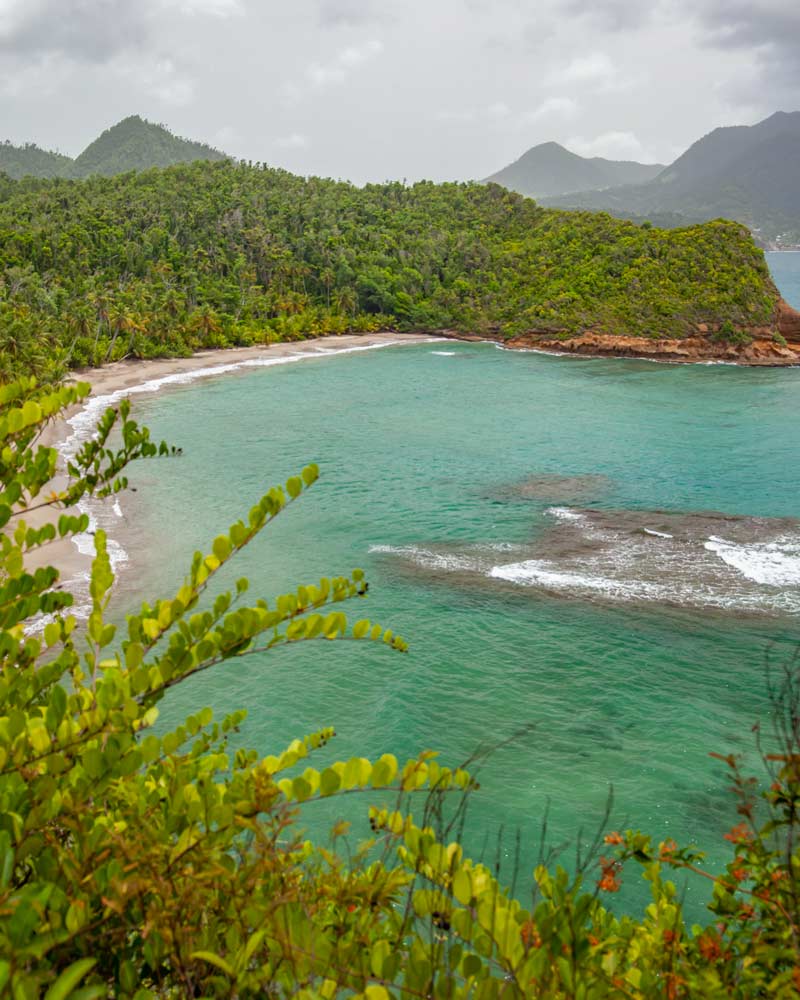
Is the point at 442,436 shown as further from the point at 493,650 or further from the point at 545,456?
the point at 493,650

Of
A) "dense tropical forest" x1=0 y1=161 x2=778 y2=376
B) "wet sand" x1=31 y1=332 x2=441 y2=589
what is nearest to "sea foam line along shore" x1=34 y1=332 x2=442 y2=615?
"wet sand" x1=31 y1=332 x2=441 y2=589

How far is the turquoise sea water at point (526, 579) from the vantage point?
1370 cm

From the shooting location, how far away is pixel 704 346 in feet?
197

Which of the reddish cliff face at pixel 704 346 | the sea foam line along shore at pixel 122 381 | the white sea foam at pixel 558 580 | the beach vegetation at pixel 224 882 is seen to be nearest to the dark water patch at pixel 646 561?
the white sea foam at pixel 558 580

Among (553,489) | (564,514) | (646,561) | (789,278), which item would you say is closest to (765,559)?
(646,561)

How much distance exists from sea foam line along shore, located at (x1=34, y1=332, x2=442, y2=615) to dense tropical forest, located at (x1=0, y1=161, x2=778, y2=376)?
5.74 ft

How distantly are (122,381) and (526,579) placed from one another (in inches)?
1378

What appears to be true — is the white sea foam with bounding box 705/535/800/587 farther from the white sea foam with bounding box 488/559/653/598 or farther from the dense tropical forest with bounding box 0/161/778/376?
the dense tropical forest with bounding box 0/161/778/376

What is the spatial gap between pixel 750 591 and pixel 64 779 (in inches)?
766

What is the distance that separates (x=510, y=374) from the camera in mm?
53562

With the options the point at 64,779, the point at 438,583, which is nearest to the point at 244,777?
the point at 64,779

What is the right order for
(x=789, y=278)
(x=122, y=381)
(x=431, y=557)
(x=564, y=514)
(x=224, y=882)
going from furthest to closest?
(x=789, y=278)
(x=122, y=381)
(x=564, y=514)
(x=431, y=557)
(x=224, y=882)

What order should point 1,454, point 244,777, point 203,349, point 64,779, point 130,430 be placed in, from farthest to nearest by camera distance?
point 203,349
point 130,430
point 1,454
point 244,777
point 64,779

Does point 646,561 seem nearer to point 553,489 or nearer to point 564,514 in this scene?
point 564,514
